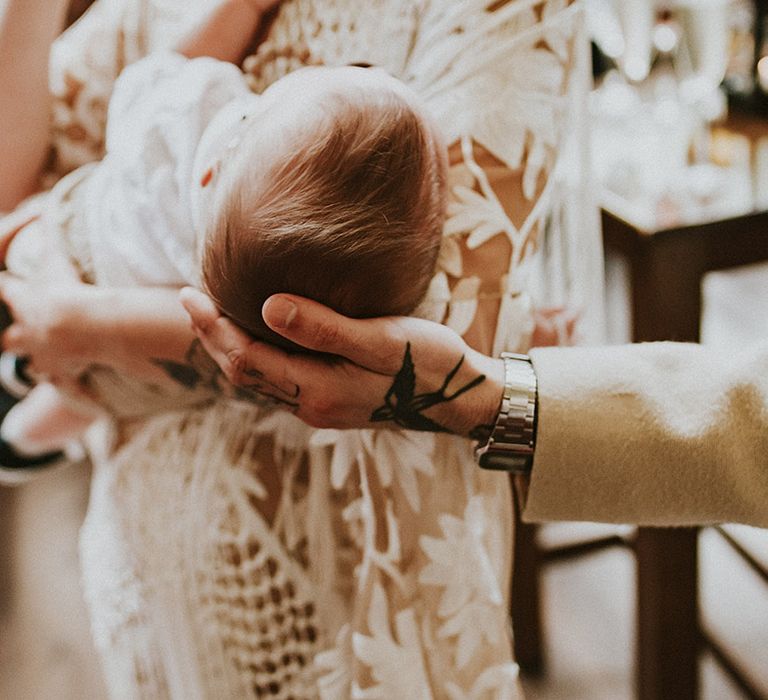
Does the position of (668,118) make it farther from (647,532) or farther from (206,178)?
(206,178)

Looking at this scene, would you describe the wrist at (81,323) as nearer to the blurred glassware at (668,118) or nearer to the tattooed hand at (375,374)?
the tattooed hand at (375,374)

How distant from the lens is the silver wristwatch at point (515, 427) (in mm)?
660

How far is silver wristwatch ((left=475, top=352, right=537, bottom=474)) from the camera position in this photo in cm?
66

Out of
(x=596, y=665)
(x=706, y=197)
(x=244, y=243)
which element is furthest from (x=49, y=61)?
(x=596, y=665)

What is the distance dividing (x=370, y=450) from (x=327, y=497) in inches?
3.6

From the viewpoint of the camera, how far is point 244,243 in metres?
0.63

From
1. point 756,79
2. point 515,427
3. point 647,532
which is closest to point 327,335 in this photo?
point 515,427

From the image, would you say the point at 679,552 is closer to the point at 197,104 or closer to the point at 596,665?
the point at 596,665

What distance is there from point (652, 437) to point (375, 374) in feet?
0.73

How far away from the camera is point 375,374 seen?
66 centimetres

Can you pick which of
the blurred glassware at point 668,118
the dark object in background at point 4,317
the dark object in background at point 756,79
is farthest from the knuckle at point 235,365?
the dark object in background at point 756,79

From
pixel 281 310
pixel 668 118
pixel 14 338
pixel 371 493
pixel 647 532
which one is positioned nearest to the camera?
pixel 281 310

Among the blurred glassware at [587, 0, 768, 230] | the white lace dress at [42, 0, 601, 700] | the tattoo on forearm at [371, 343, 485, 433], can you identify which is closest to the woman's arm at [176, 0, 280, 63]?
the white lace dress at [42, 0, 601, 700]

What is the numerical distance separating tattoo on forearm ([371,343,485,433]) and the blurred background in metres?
0.34
